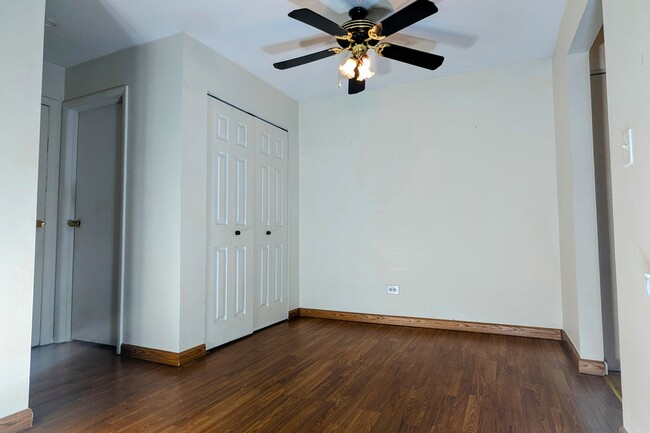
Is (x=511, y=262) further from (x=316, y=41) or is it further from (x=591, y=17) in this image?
(x=316, y=41)

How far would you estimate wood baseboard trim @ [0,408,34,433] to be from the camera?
165 centimetres

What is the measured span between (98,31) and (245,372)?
274 cm

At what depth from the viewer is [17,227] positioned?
178cm

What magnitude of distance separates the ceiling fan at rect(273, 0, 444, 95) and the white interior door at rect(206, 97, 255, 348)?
82 centimetres

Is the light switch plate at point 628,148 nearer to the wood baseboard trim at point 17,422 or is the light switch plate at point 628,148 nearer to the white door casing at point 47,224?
the wood baseboard trim at point 17,422

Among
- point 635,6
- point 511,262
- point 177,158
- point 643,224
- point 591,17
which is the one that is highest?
point 591,17

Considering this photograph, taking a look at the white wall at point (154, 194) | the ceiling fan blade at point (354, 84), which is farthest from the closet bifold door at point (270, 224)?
the ceiling fan blade at point (354, 84)

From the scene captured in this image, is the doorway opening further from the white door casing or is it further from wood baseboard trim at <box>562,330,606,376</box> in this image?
the white door casing

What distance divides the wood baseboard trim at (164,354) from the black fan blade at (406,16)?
2.61 meters

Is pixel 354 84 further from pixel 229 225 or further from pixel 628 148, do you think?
pixel 628 148

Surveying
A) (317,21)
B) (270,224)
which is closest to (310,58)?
(317,21)

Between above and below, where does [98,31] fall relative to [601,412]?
above

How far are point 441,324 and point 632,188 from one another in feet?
7.85

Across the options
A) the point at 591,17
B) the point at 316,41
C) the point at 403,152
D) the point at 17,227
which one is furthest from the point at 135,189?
the point at 591,17
